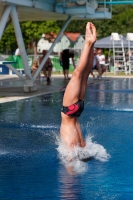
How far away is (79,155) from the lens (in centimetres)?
662

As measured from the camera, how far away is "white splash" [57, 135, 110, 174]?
635cm

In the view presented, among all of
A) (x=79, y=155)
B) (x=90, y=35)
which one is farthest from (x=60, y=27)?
(x=79, y=155)

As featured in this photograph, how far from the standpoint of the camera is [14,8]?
1560cm

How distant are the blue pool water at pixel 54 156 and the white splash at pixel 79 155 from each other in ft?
0.24

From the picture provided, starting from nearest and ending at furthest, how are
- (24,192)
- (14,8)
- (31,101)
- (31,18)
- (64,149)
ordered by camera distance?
(24,192) < (64,149) < (31,101) < (14,8) < (31,18)

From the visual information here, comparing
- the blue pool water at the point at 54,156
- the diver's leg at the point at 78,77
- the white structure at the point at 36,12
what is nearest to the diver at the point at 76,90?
the diver's leg at the point at 78,77

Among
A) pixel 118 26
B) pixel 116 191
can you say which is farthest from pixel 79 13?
pixel 118 26

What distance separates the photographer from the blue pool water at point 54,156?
17.5 ft

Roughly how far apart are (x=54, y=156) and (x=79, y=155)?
1.58ft

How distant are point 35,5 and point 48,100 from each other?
3463 millimetres

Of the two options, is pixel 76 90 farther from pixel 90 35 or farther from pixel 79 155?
pixel 79 155

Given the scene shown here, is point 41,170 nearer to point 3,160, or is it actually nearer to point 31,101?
point 3,160

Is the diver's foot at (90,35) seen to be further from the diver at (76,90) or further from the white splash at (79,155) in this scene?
the white splash at (79,155)

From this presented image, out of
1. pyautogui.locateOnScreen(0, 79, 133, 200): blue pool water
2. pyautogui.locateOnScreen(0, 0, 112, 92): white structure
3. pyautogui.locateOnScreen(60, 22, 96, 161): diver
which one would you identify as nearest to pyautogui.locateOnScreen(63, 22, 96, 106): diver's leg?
pyautogui.locateOnScreen(60, 22, 96, 161): diver
